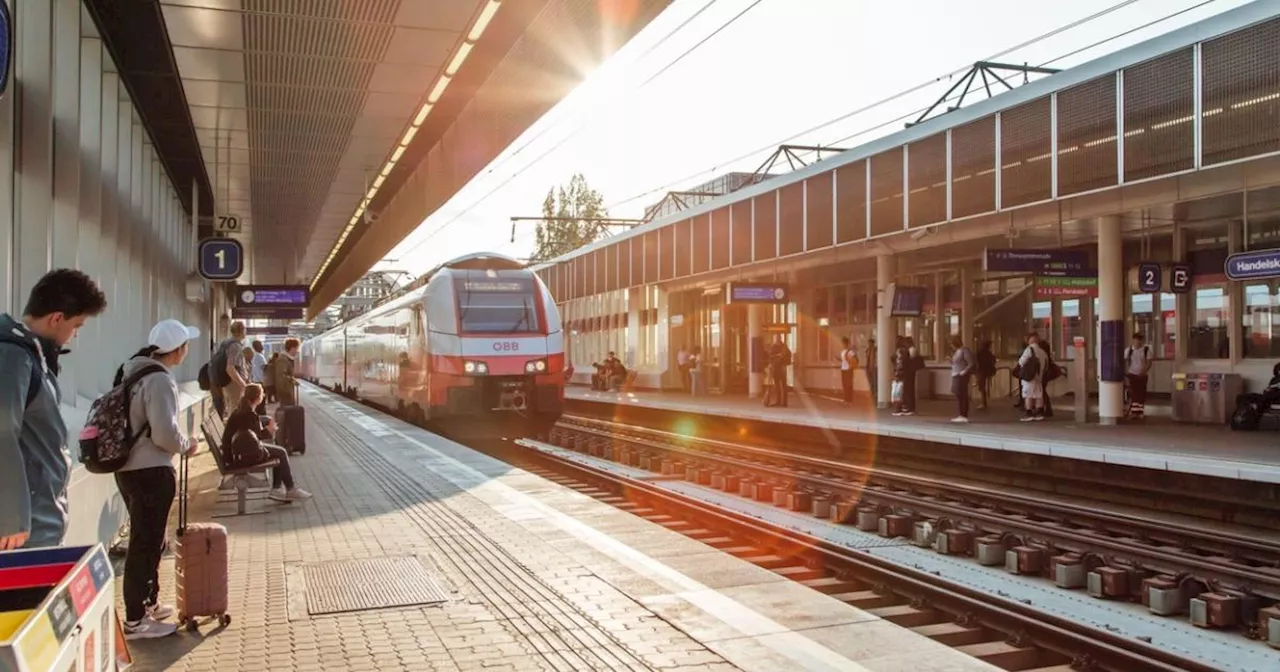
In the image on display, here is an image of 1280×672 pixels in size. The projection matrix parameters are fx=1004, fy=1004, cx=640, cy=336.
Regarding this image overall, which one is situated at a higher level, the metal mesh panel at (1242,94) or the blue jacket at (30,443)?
the metal mesh panel at (1242,94)

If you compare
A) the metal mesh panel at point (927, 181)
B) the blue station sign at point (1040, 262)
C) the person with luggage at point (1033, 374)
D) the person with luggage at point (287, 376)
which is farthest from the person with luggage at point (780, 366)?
the person with luggage at point (287, 376)

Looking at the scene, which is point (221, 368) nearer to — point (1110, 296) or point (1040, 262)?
point (1040, 262)

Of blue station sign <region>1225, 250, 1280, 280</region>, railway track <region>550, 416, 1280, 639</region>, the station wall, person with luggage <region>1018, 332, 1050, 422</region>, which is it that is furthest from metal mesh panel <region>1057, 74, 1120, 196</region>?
the station wall

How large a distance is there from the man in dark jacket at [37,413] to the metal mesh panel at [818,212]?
18.2 meters

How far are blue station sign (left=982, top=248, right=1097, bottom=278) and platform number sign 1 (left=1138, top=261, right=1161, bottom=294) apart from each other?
2.38ft

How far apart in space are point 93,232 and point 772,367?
15.9m

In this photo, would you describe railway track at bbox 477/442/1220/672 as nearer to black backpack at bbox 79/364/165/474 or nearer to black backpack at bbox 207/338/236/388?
black backpack at bbox 79/364/165/474

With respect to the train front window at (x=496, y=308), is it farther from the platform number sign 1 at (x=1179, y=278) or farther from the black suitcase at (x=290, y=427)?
the platform number sign 1 at (x=1179, y=278)

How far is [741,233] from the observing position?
81.5 ft

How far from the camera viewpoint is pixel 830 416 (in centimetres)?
1964

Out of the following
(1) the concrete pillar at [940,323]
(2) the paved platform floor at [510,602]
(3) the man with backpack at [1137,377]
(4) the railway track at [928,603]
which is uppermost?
(1) the concrete pillar at [940,323]

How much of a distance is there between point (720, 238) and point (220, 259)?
13.0 m

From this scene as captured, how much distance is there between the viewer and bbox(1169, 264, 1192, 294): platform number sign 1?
17.4m

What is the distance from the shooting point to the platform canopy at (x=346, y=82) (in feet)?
32.2
